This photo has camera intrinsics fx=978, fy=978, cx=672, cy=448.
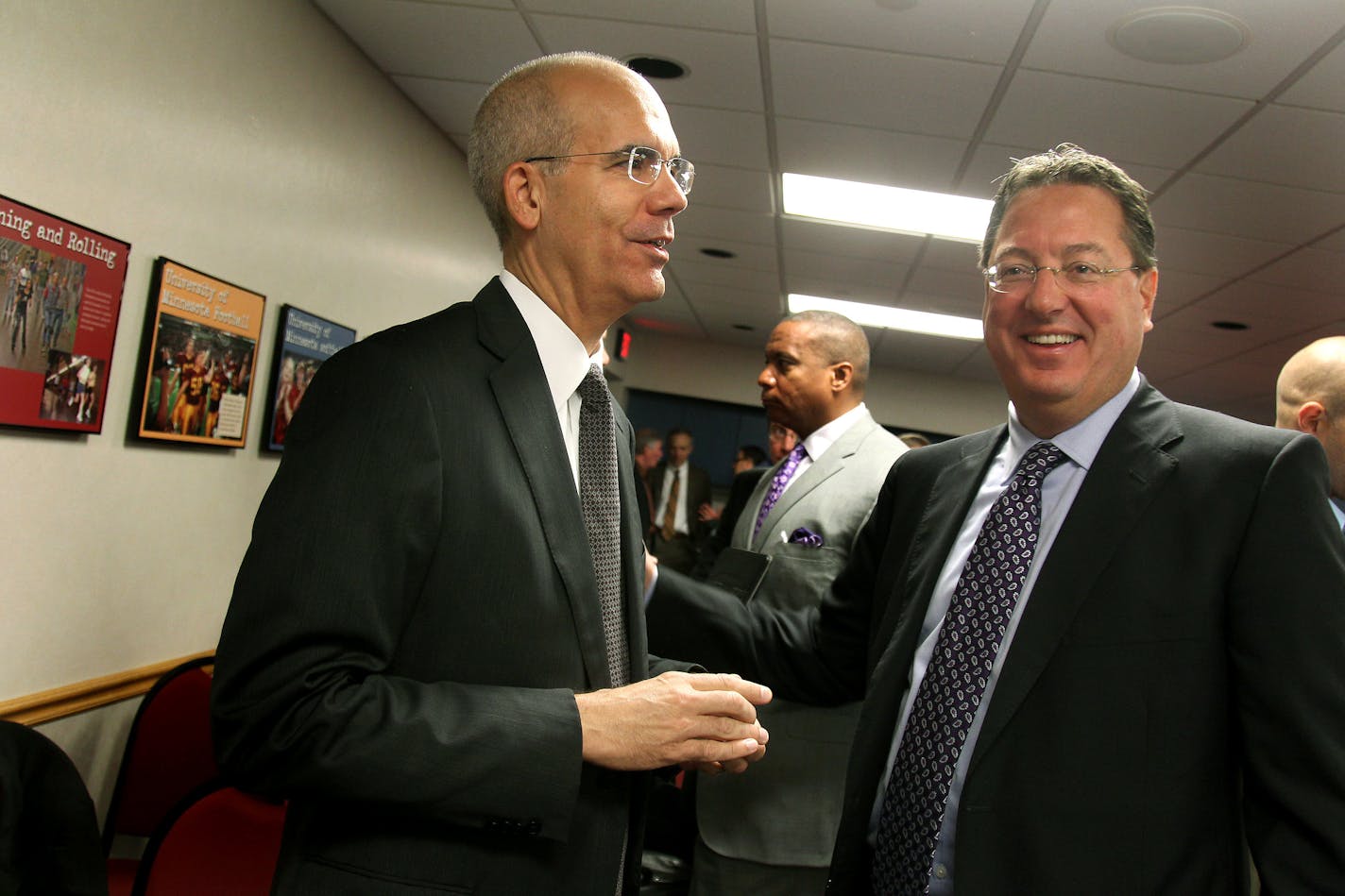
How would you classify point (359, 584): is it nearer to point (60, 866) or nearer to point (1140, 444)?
point (1140, 444)

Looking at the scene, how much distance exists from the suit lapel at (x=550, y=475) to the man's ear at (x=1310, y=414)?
2187 mm

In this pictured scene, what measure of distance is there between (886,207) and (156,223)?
3592 millimetres

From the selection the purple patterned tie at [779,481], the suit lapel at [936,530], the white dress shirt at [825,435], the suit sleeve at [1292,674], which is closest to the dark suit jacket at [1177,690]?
the suit sleeve at [1292,674]

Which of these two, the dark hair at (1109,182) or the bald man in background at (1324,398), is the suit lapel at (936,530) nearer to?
the dark hair at (1109,182)

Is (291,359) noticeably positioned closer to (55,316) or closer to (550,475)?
(55,316)

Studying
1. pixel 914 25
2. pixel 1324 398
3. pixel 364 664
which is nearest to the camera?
pixel 364 664

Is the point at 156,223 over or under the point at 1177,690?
over

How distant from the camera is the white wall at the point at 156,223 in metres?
2.27

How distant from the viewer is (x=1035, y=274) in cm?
144

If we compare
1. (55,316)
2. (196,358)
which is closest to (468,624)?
(55,316)

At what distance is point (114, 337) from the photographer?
255 centimetres

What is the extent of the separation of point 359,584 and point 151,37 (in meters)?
2.25

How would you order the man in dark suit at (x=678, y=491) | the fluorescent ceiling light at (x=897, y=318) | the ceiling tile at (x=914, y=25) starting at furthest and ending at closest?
the man in dark suit at (x=678, y=491)
the fluorescent ceiling light at (x=897, y=318)
the ceiling tile at (x=914, y=25)

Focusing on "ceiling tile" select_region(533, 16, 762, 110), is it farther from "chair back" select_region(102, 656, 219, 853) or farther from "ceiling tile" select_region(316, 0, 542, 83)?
"chair back" select_region(102, 656, 219, 853)
